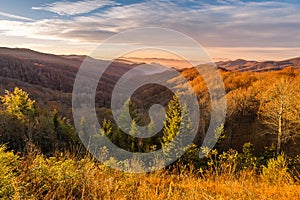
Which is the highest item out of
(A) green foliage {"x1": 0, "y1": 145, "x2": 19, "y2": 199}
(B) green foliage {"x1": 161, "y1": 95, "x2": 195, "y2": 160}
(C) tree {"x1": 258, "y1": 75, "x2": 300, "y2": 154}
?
(A) green foliage {"x1": 0, "y1": 145, "x2": 19, "y2": 199}

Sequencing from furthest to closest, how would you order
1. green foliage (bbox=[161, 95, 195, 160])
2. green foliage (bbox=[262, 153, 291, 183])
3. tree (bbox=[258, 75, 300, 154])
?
green foliage (bbox=[161, 95, 195, 160]) → tree (bbox=[258, 75, 300, 154]) → green foliage (bbox=[262, 153, 291, 183])

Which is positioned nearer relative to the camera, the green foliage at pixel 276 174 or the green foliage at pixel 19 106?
the green foliage at pixel 276 174

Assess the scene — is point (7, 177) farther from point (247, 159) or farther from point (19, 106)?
point (19, 106)

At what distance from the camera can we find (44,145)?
1304 inches

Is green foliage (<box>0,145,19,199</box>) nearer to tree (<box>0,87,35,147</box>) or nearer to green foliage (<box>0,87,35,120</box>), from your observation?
tree (<box>0,87,35,147</box>)

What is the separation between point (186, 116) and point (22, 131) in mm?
21708

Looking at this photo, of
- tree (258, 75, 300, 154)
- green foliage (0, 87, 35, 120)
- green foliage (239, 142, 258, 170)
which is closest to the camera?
green foliage (239, 142, 258, 170)

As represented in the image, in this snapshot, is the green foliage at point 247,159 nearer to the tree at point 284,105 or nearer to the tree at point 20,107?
the tree at point 284,105

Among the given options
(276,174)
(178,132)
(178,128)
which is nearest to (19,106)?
(178,128)

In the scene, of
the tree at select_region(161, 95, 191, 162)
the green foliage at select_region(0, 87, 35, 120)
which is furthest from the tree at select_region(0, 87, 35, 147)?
the tree at select_region(161, 95, 191, 162)

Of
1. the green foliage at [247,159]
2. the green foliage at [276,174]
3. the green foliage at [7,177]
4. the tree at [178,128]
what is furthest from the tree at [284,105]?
the green foliage at [7,177]

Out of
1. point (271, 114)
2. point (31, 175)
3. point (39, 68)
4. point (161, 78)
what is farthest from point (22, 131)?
point (39, 68)

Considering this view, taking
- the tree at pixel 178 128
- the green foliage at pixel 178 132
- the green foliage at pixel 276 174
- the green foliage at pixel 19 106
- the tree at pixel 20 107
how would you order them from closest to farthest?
the green foliage at pixel 276 174 → the green foliage at pixel 178 132 → the tree at pixel 178 128 → the tree at pixel 20 107 → the green foliage at pixel 19 106

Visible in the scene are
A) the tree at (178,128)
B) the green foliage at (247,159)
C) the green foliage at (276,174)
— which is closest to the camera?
the green foliage at (276,174)
